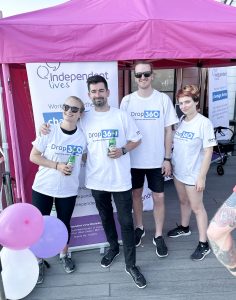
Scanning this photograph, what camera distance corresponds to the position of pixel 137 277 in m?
2.72

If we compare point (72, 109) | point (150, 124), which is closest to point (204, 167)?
point (150, 124)

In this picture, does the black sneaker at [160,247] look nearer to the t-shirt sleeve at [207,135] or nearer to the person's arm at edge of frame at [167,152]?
the person's arm at edge of frame at [167,152]

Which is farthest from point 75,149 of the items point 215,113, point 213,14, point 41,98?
point 215,113

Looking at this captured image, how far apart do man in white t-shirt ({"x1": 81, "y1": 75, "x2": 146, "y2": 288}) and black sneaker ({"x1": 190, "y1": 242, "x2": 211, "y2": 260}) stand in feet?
2.17

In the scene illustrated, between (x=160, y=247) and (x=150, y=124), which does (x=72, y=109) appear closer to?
(x=150, y=124)

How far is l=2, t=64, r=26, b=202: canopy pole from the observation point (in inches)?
110

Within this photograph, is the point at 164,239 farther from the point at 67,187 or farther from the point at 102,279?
the point at 67,187

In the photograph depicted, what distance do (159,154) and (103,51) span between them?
3.48 feet

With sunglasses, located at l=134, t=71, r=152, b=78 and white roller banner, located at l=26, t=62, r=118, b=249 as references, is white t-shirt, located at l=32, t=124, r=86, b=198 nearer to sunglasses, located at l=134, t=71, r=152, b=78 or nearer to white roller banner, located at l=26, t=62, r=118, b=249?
white roller banner, located at l=26, t=62, r=118, b=249

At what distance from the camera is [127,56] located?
8.96 feet

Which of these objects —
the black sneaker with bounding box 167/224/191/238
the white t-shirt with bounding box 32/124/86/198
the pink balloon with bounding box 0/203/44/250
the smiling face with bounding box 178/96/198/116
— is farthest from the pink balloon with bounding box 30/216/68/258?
the black sneaker with bounding box 167/224/191/238

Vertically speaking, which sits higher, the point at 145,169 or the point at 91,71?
the point at 91,71

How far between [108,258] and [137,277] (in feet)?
1.33

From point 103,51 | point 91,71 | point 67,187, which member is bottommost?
point 67,187
